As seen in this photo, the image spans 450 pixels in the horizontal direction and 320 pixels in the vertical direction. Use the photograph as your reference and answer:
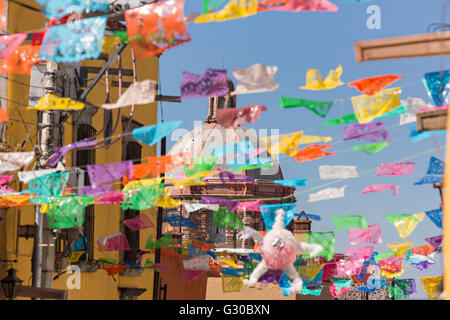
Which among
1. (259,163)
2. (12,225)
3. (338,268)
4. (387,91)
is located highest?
(387,91)

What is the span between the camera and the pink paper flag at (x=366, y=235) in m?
12.6

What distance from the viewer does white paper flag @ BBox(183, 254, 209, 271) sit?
57.7 feet

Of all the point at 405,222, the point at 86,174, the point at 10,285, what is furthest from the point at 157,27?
the point at 86,174

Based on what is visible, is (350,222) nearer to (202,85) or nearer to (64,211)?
(202,85)

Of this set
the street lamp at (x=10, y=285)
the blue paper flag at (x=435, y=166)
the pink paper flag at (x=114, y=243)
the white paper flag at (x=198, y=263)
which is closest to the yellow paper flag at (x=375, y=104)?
the blue paper flag at (x=435, y=166)

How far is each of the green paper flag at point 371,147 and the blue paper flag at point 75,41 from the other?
14.0ft

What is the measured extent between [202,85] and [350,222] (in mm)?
4881

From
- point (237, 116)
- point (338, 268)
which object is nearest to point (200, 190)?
point (338, 268)

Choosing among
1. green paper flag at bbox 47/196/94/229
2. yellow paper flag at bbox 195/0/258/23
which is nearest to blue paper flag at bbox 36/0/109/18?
yellow paper flag at bbox 195/0/258/23

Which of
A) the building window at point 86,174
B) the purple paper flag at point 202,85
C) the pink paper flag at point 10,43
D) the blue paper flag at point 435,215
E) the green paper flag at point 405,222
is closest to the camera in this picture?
the purple paper flag at point 202,85

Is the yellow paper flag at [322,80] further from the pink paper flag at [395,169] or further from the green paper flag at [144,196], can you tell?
the green paper flag at [144,196]

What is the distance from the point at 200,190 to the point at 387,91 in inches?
1377

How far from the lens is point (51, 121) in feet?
36.3
